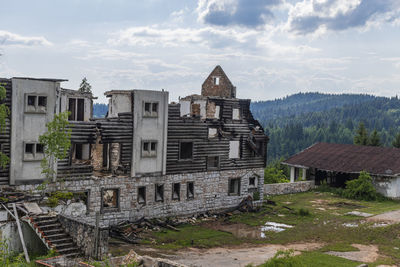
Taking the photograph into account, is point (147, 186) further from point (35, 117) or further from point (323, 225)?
point (323, 225)

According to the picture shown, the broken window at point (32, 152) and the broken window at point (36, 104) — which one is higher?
the broken window at point (36, 104)

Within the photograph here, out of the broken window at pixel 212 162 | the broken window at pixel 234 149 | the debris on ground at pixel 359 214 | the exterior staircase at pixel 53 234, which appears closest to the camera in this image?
the exterior staircase at pixel 53 234

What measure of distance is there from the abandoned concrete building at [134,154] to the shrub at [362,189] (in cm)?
940

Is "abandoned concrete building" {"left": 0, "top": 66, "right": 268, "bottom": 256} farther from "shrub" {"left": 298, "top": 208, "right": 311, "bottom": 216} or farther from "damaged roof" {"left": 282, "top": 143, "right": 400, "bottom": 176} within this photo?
"damaged roof" {"left": 282, "top": 143, "right": 400, "bottom": 176}

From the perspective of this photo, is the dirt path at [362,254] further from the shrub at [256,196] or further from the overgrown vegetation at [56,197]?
the overgrown vegetation at [56,197]

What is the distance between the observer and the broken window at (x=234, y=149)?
107 feet

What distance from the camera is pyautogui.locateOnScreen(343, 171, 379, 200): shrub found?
38875mm

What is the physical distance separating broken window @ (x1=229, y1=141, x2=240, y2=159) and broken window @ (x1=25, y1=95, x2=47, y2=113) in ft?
44.6

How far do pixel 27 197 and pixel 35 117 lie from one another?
382cm

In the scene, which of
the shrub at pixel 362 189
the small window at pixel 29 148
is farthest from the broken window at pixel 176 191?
the shrub at pixel 362 189

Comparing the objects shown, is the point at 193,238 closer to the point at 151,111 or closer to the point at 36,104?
the point at 151,111

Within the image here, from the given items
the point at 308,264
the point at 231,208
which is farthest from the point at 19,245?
the point at 231,208

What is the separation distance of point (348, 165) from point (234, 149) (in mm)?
14568

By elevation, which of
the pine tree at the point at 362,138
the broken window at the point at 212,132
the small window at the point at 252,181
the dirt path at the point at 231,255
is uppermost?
the pine tree at the point at 362,138
